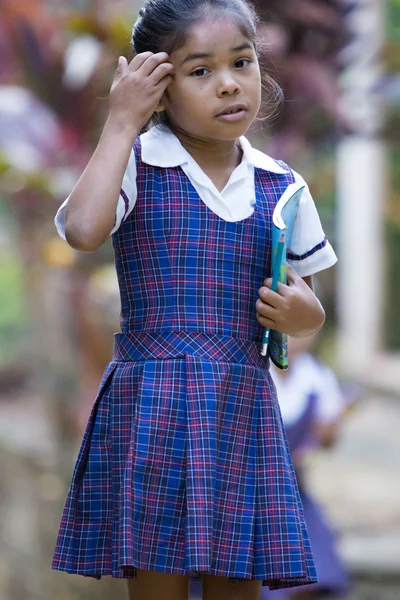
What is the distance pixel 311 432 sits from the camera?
3719 mm

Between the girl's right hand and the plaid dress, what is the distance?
0.34 feet

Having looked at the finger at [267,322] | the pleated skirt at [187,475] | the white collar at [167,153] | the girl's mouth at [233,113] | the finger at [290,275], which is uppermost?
the girl's mouth at [233,113]

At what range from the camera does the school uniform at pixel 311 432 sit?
364 cm

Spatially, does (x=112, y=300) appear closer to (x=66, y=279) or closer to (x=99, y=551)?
(x=66, y=279)

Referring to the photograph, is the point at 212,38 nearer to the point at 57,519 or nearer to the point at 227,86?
the point at 227,86

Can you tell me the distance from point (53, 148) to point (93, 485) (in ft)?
6.65

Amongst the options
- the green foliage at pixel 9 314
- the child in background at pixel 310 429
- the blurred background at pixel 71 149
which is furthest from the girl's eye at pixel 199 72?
the green foliage at pixel 9 314

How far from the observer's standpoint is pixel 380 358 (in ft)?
41.4

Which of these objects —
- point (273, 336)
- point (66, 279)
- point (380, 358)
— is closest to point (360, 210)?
point (380, 358)

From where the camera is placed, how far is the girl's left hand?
1864 millimetres

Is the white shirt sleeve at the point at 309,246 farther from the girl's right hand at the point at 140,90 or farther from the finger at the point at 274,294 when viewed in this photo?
the girl's right hand at the point at 140,90

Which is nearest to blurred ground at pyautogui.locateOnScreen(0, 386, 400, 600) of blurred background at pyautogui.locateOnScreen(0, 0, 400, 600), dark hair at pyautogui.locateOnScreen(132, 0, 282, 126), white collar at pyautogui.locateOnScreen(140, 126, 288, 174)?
blurred background at pyautogui.locateOnScreen(0, 0, 400, 600)

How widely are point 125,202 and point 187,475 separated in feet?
1.53

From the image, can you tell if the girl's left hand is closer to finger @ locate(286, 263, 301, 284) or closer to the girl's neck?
finger @ locate(286, 263, 301, 284)
